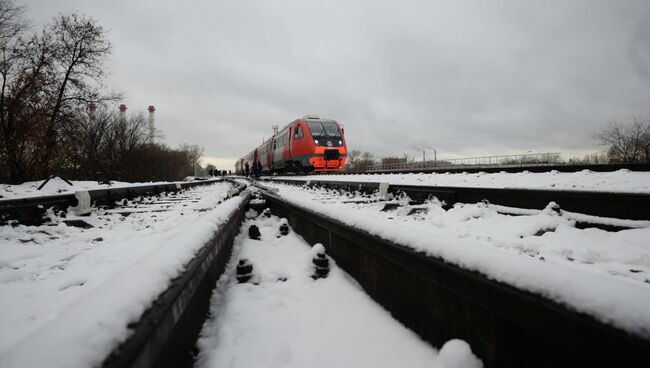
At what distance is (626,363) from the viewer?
711 millimetres

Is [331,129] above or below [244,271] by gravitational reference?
above

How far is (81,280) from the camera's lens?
2006 millimetres

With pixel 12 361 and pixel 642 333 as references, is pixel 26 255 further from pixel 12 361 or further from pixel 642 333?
pixel 642 333

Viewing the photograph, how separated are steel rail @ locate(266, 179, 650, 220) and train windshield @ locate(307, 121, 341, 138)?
12232 millimetres

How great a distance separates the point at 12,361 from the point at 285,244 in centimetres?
288

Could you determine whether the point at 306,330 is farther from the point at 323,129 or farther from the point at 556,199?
the point at 323,129

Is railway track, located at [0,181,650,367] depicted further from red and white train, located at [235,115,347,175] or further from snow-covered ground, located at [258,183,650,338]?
red and white train, located at [235,115,347,175]

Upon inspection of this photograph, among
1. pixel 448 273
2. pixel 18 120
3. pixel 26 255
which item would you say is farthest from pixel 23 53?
pixel 448 273

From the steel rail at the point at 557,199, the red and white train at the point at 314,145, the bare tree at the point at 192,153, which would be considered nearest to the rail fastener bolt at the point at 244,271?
the steel rail at the point at 557,199

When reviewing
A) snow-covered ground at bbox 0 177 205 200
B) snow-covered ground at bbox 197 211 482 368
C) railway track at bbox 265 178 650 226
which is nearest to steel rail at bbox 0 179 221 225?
snow-covered ground at bbox 0 177 205 200

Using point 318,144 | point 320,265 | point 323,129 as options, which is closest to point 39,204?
point 320,265

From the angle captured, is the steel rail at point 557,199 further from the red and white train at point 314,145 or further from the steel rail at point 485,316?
the red and white train at point 314,145

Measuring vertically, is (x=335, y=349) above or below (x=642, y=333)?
below

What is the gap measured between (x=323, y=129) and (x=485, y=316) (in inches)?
660
